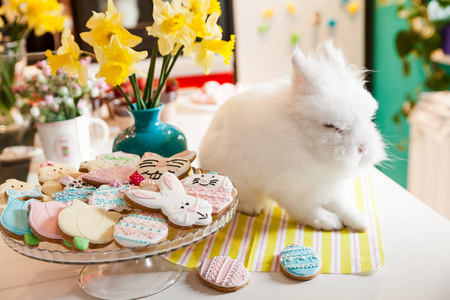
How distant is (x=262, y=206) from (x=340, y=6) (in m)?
1.95

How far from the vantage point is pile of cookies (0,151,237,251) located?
2.39 ft

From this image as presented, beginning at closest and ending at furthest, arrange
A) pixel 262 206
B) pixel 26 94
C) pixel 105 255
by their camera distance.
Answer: pixel 105 255 < pixel 262 206 < pixel 26 94

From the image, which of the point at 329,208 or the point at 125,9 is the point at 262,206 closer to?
the point at 329,208

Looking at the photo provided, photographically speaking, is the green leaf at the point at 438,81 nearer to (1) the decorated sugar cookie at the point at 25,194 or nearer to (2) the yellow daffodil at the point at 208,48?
(2) the yellow daffodil at the point at 208,48

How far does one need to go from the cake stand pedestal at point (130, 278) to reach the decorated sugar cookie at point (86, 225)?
0.45 ft

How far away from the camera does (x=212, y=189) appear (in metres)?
0.84

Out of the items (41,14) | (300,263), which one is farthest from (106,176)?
(41,14)

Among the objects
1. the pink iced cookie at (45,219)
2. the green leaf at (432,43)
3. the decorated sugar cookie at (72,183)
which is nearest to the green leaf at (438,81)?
the green leaf at (432,43)

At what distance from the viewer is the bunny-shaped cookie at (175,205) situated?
0.74 m

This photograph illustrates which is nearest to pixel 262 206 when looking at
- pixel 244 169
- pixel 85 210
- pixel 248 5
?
pixel 244 169

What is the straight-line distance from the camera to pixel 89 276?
0.87m

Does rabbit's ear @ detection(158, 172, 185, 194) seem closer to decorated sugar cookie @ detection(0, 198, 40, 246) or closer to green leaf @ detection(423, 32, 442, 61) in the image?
decorated sugar cookie @ detection(0, 198, 40, 246)

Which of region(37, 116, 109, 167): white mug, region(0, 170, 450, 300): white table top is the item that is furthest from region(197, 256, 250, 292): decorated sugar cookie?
region(37, 116, 109, 167): white mug

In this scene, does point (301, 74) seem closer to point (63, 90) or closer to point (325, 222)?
point (325, 222)
